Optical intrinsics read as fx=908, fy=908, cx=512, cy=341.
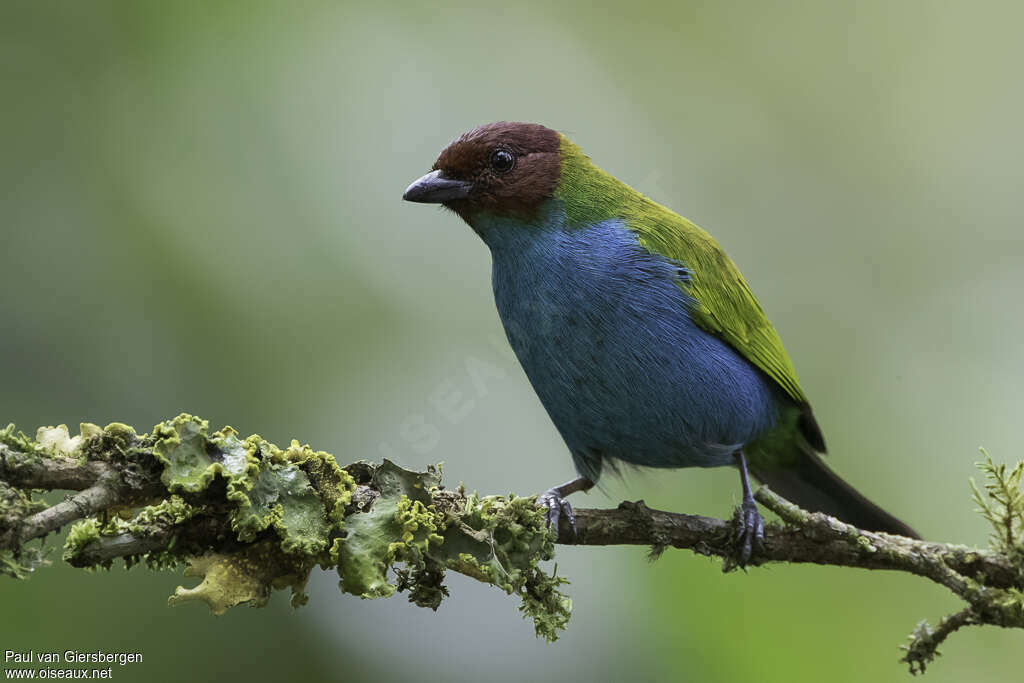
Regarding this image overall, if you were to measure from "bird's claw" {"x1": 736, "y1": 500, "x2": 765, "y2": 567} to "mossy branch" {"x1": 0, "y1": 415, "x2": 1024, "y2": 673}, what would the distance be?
37.1 inches

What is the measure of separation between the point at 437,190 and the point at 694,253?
1169 mm

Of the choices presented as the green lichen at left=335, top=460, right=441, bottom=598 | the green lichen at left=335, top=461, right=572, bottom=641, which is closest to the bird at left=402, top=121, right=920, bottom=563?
the green lichen at left=335, top=461, right=572, bottom=641

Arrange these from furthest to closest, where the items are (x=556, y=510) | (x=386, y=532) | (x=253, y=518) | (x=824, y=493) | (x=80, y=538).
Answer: (x=824, y=493)
(x=556, y=510)
(x=386, y=532)
(x=253, y=518)
(x=80, y=538)

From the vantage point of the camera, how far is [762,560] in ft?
11.1

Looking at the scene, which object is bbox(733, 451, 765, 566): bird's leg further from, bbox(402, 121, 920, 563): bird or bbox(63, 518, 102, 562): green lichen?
bbox(63, 518, 102, 562): green lichen

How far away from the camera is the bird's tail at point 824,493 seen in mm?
4219

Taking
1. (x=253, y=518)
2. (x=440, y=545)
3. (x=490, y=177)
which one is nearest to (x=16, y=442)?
(x=253, y=518)

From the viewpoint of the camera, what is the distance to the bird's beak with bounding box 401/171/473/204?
395cm

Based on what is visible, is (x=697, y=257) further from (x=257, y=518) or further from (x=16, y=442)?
(x=16, y=442)

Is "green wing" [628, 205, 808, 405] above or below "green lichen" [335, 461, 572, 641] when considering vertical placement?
above

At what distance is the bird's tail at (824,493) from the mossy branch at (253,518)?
6.88ft

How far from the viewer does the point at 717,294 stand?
403 cm

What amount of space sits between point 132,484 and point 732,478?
11.4 feet

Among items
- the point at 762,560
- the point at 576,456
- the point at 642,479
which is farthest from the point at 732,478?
the point at 762,560
